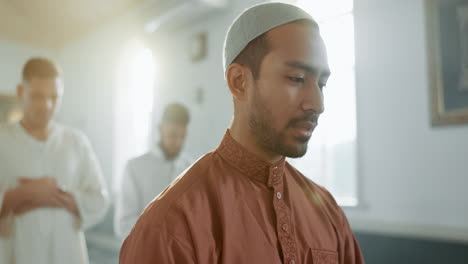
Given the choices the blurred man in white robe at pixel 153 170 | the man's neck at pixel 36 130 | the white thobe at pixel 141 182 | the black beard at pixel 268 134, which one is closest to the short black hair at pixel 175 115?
the blurred man in white robe at pixel 153 170

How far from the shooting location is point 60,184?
238 centimetres

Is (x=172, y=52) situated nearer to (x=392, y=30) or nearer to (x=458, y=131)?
(x=392, y=30)

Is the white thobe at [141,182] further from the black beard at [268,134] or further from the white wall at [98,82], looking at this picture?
the white wall at [98,82]

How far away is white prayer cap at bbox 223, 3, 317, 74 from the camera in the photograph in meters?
1.19

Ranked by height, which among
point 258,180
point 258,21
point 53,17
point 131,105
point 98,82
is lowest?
point 258,180

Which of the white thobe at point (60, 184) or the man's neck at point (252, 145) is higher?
the man's neck at point (252, 145)

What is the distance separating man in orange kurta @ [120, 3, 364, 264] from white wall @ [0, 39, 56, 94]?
24.2 ft

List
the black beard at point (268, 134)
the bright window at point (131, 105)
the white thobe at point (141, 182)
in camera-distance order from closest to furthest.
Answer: the black beard at point (268, 134) → the white thobe at point (141, 182) → the bright window at point (131, 105)

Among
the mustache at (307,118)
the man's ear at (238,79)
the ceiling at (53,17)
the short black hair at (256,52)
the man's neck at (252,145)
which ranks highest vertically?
the ceiling at (53,17)

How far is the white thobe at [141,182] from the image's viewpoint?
278cm

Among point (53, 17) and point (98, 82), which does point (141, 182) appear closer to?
point (98, 82)

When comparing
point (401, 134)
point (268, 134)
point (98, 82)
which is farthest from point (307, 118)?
point (98, 82)

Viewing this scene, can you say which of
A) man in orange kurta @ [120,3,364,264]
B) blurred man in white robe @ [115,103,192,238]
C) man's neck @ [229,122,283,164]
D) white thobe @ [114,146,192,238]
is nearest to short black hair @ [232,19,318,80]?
man in orange kurta @ [120,3,364,264]

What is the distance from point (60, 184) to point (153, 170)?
0.78 m
